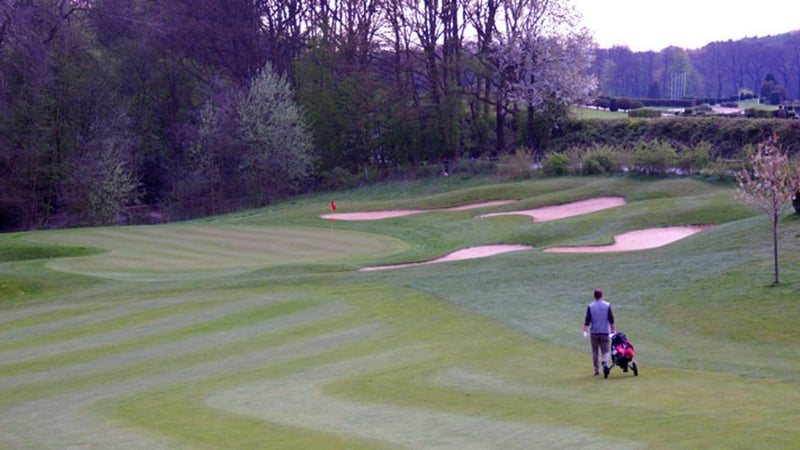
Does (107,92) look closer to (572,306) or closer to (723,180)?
(723,180)

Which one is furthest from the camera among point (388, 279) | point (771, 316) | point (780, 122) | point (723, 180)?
point (780, 122)

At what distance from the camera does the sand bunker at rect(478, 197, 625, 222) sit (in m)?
40.4

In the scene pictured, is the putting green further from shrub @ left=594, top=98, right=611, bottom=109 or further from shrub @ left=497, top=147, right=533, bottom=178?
shrub @ left=594, top=98, right=611, bottom=109

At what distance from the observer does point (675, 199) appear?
38125mm

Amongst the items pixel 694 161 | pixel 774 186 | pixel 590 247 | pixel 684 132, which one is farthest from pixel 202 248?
pixel 684 132

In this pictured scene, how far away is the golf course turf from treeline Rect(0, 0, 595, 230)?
25.8 meters

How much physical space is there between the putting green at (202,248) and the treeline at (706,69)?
9339 cm

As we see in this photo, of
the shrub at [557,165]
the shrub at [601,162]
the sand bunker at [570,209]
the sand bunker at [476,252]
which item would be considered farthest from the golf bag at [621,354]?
the shrub at [557,165]

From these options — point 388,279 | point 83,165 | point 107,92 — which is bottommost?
point 388,279

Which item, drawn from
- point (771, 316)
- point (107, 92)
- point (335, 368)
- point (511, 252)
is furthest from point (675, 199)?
point (107, 92)

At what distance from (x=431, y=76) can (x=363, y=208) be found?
1049 inches

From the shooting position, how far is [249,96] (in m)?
66.2

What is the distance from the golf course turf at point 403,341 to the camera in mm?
11344

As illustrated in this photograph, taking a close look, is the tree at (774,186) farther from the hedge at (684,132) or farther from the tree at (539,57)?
the tree at (539,57)
